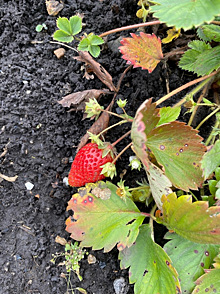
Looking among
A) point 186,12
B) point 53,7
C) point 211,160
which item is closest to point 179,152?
point 211,160

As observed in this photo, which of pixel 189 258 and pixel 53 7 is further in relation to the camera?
pixel 53 7

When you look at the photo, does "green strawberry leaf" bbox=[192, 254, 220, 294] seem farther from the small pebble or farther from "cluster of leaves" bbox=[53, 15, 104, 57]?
"cluster of leaves" bbox=[53, 15, 104, 57]

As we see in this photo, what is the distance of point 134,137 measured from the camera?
863 millimetres

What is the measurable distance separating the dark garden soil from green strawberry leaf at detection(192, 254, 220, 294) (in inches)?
12.7

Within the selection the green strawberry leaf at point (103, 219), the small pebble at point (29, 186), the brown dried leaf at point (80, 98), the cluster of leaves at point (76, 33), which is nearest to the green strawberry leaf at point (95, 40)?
the cluster of leaves at point (76, 33)

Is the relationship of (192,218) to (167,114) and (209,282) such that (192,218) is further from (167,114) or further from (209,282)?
(167,114)

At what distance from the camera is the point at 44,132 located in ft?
4.68

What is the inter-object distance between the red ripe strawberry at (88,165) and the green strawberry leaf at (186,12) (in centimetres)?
52

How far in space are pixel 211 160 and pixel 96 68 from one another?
1.96ft

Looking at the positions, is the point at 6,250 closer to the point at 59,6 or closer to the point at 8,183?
the point at 8,183

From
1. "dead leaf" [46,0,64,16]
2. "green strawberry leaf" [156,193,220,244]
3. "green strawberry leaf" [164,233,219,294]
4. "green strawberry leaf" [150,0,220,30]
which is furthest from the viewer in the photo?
"dead leaf" [46,0,64,16]

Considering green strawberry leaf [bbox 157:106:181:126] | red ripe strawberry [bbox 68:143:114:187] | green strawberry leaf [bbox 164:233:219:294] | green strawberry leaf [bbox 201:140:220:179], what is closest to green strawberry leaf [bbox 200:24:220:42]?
green strawberry leaf [bbox 157:106:181:126]

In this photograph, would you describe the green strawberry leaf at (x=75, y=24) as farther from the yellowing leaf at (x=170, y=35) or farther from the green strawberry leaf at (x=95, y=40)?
the yellowing leaf at (x=170, y=35)

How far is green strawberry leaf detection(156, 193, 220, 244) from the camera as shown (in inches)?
40.2
